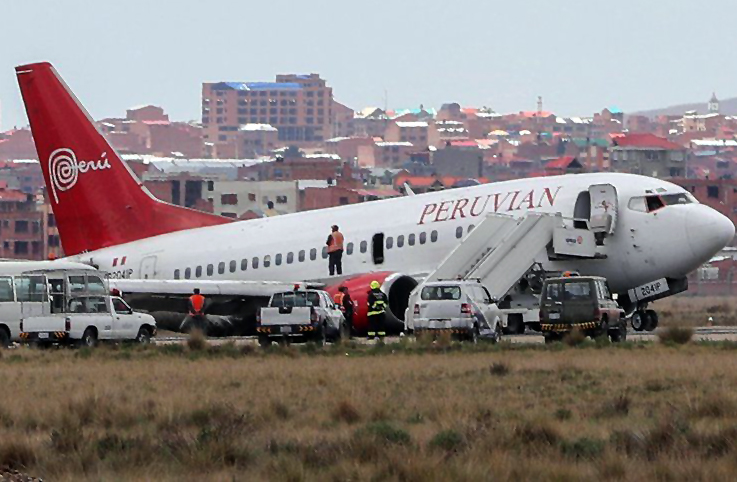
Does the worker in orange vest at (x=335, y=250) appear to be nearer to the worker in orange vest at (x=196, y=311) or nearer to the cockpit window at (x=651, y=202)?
the worker in orange vest at (x=196, y=311)

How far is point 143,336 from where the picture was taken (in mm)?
46031

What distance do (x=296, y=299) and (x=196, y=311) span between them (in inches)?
265

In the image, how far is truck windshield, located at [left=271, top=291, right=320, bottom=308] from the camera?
150 ft

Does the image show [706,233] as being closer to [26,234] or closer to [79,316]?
[79,316]

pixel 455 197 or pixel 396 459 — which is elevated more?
pixel 455 197

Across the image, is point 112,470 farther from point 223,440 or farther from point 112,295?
point 112,295

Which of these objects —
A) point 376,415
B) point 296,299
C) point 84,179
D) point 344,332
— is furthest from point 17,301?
point 376,415

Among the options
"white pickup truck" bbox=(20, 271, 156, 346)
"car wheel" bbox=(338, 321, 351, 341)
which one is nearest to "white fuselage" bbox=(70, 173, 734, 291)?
"car wheel" bbox=(338, 321, 351, 341)

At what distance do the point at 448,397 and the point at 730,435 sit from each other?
663 centimetres

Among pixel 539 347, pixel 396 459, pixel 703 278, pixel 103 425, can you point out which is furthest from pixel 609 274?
pixel 703 278

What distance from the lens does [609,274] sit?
4950 centimetres

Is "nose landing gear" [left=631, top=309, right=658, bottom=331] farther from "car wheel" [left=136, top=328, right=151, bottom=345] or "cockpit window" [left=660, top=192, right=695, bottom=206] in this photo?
"car wheel" [left=136, top=328, right=151, bottom=345]

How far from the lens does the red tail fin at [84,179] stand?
5788 cm

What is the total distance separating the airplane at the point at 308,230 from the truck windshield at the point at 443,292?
5.07m
